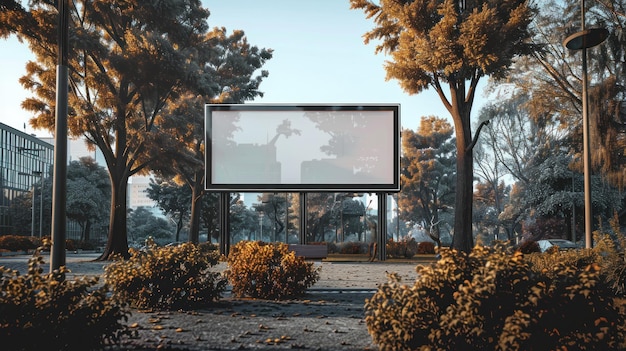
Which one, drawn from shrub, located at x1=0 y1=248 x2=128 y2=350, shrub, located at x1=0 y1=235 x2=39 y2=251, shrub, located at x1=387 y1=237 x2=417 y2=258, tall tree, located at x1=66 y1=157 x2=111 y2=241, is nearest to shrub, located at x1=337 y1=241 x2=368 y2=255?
shrub, located at x1=387 y1=237 x2=417 y2=258

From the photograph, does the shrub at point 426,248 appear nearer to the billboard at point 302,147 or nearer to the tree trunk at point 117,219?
the billboard at point 302,147

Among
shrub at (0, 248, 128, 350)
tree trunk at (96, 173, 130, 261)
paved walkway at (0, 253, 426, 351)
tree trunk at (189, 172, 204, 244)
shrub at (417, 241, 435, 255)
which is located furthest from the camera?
tree trunk at (189, 172, 204, 244)

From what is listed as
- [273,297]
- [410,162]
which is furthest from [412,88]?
[410,162]

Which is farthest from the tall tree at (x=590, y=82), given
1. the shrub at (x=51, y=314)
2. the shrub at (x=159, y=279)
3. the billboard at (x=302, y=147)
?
the shrub at (x=51, y=314)

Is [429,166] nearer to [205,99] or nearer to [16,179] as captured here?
[205,99]

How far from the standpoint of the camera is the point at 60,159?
9109 mm

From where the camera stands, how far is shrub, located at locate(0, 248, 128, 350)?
19.3 feet

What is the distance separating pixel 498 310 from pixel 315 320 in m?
4.60

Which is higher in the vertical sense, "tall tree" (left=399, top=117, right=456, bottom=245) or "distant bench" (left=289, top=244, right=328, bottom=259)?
"tall tree" (left=399, top=117, right=456, bottom=245)

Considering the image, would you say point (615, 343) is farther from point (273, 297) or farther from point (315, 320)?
point (273, 297)

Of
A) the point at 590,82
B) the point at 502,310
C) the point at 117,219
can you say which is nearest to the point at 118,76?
the point at 117,219

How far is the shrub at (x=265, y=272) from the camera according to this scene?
12.4 m

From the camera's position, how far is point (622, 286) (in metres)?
9.40

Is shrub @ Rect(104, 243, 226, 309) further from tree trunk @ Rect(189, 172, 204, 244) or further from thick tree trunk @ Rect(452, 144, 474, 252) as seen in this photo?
tree trunk @ Rect(189, 172, 204, 244)
